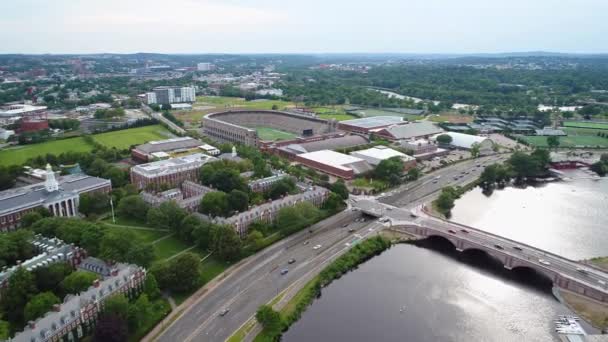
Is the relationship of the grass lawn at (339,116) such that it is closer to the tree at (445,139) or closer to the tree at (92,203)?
the tree at (445,139)

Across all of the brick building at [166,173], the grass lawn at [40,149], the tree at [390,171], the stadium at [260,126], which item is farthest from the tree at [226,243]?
the grass lawn at [40,149]

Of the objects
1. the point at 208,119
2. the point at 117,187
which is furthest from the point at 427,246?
the point at 208,119

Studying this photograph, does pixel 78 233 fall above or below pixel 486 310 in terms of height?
above

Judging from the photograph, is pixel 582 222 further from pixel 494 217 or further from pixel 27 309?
pixel 27 309

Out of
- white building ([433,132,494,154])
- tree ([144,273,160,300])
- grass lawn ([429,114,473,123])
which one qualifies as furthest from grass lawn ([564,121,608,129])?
tree ([144,273,160,300])

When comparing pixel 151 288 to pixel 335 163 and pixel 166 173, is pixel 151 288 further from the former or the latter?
pixel 335 163

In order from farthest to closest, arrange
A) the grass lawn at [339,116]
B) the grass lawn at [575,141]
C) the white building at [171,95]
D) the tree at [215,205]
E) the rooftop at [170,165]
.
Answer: the white building at [171,95] → the grass lawn at [339,116] → the grass lawn at [575,141] → the rooftop at [170,165] → the tree at [215,205]
